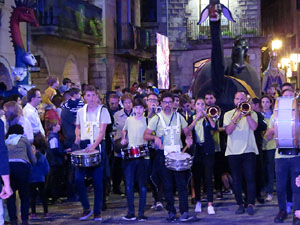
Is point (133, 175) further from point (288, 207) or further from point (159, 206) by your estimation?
point (288, 207)

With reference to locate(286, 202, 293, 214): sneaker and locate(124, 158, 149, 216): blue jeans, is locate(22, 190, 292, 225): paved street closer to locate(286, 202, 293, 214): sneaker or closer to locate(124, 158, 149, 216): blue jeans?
locate(286, 202, 293, 214): sneaker

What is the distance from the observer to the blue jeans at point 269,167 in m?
12.5

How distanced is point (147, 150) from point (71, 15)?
1338 cm

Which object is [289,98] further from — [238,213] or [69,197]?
[69,197]

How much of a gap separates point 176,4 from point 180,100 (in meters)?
23.8

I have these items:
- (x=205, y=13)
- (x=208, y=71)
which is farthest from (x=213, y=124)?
(x=208, y=71)

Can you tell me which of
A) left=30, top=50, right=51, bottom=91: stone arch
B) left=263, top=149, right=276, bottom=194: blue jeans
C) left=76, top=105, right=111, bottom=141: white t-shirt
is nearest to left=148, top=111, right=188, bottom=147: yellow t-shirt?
left=76, top=105, right=111, bottom=141: white t-shirt

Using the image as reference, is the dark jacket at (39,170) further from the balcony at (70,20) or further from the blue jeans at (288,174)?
the balcony at (70,20)

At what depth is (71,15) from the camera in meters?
23.4

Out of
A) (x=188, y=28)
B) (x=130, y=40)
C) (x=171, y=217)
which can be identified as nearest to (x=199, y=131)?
(x=171, y=217)

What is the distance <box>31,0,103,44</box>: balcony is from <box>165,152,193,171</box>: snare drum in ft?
39.7

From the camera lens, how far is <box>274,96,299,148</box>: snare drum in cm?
980

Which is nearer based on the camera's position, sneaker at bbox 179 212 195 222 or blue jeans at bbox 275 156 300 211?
blue jeans at bbox 275 156 300 211

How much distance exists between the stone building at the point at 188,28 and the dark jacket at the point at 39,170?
2568 cm
